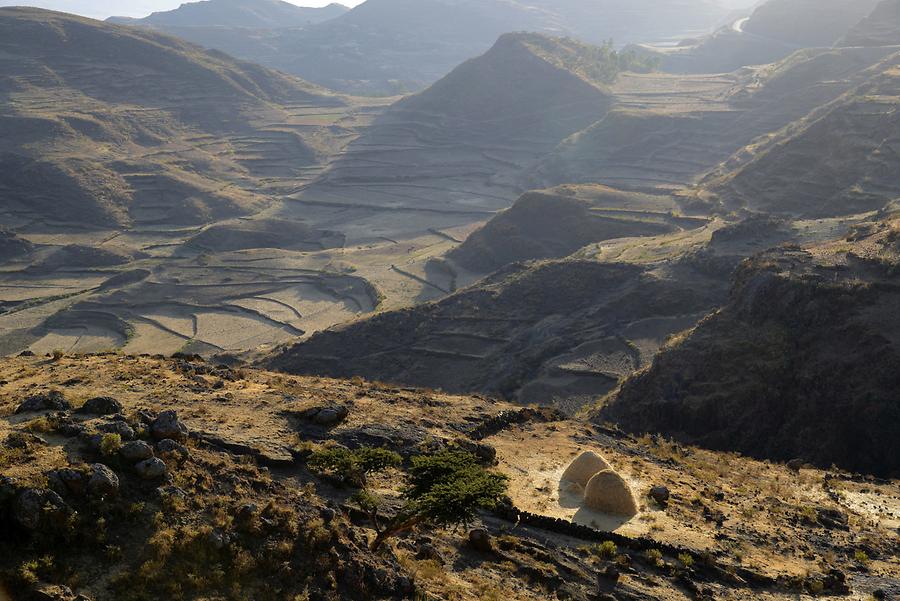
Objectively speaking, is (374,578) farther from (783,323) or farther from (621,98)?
(621,98)

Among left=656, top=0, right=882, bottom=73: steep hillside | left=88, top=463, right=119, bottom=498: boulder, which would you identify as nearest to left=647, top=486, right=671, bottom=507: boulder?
left=88, top=463, right=119, bottom=498: boulder

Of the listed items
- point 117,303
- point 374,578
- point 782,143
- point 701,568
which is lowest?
point 117,303

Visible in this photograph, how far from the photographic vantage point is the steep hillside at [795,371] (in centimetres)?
2927

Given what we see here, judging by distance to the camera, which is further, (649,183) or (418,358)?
(649,183)

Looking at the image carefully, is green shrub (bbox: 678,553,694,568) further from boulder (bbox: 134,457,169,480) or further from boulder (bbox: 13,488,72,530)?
boulder (bbox: 13,488,72,530)

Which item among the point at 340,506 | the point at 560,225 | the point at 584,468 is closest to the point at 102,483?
the point at 340,506

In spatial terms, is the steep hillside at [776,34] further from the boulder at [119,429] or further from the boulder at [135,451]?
the boulder at [135,451]

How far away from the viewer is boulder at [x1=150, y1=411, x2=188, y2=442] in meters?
15.4

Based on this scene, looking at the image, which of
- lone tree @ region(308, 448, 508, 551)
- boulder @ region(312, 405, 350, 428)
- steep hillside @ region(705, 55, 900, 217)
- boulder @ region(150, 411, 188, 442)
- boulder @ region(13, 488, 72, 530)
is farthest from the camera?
steep hillside @ region(705, 55, 900, 217)

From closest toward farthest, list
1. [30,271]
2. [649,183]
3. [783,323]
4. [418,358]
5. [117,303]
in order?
[783,323] < [418,358] < [117,303] < [30,271] < [649,183]

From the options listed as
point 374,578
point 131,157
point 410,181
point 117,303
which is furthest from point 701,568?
point 131,157

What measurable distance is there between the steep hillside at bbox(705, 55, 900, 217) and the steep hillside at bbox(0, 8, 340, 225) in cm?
5732

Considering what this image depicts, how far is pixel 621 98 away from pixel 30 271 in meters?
86.4

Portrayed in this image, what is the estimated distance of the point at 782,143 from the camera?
7419 centimetres
